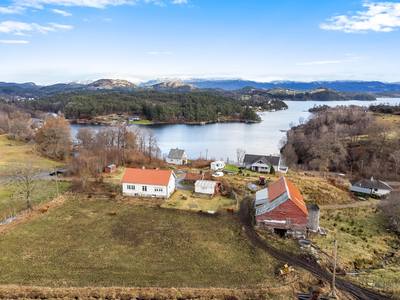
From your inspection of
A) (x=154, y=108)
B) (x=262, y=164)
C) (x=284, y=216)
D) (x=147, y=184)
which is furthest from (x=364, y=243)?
(x=154, y=108)

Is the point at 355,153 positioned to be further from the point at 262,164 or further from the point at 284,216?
the point at 284,216

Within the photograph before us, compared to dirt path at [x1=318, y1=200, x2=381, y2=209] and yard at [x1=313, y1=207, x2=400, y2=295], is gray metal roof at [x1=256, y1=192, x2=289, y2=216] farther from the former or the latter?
dirt path at [x1=318, y1=200, x2=381, y2=209]

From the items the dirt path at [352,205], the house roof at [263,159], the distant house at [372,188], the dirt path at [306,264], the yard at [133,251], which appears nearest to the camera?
the dirt path at [306,264]

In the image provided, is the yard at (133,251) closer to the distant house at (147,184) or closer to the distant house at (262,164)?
the distant house at (147,184)

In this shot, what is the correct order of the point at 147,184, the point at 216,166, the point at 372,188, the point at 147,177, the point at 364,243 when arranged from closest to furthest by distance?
the point at 364,243 → the point at 147,184 → the point at 147,177 → the point at 372,188 → the point at 216,166

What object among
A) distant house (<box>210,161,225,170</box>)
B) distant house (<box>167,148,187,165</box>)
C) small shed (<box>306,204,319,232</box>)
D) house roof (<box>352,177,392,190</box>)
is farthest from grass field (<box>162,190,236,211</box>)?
distant house (<box>167,148,187,165</box>)

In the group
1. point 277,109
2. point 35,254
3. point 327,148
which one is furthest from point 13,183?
point 277,109

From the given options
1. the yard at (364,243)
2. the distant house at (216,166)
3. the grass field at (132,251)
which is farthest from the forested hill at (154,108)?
the yard at (364,243)
